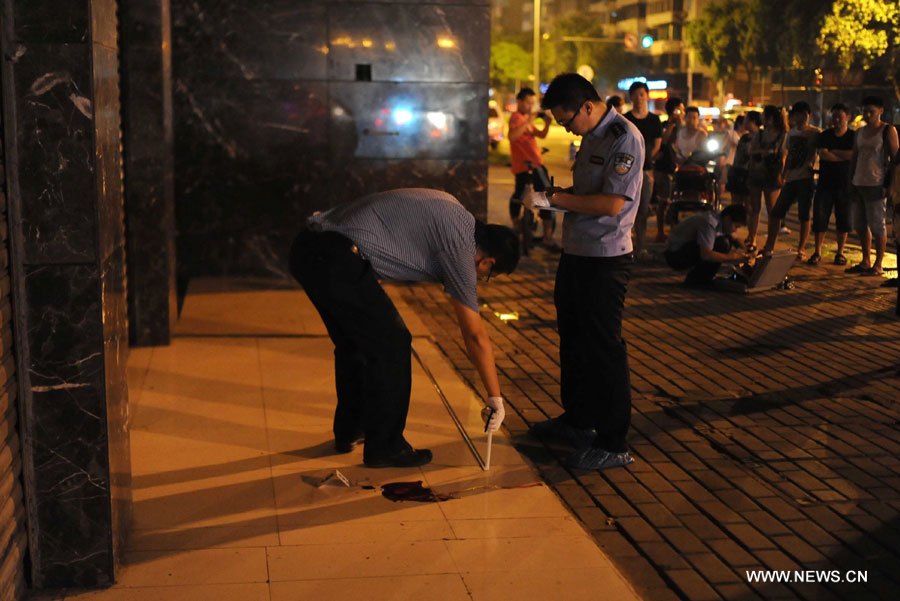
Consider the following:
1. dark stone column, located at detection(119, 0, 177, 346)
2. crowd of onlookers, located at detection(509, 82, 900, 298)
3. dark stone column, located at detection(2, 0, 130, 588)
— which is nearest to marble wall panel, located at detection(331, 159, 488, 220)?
crowd of onlookers, located at detection(509, 82, 900, 298)

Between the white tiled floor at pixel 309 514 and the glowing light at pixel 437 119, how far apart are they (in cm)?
435

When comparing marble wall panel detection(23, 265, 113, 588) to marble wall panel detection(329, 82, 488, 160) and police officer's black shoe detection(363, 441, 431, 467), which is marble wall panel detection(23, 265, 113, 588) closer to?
police officer's black shoe detection(363, 441, 431, 467)

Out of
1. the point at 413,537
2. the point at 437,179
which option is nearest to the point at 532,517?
the point at 413,537

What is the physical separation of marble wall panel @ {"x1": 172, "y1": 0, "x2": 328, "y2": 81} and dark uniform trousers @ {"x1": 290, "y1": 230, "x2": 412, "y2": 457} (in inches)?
223

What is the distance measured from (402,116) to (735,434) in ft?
19.0

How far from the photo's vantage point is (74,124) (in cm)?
388

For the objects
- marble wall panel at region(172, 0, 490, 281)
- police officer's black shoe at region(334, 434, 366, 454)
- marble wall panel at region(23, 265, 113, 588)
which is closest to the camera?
marble wall panel at region(23, 265, 113, 588)

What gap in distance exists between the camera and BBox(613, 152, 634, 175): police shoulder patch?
558 cm

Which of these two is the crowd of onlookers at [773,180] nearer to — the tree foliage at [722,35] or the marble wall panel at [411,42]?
the marble wall panel at [411,42]

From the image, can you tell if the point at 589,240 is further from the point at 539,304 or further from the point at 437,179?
the point at 437,179

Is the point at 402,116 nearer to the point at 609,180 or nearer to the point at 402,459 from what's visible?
the point at 609,180

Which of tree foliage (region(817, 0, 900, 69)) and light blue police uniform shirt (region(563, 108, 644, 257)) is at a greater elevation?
tree foliage (region(817, 0, 900, 69))

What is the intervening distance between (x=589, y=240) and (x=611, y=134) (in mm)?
533

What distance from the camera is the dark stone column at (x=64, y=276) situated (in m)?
3.81
